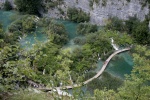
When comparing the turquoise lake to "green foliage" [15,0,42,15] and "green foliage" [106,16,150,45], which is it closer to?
"green foliage" [106,16,150,45]

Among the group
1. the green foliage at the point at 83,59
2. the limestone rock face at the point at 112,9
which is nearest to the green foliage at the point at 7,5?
the limestone rock face at the point at 112,9

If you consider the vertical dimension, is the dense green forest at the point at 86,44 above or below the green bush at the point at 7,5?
below

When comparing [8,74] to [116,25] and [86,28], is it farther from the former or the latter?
[116,25]

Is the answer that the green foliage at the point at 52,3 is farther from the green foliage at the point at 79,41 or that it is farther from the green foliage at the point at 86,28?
the green foliage at the point at 79,41

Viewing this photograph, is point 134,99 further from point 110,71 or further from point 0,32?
point 0,32

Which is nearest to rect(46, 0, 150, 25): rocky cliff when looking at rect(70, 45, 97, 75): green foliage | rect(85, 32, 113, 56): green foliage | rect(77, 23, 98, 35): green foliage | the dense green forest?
the dense green forest

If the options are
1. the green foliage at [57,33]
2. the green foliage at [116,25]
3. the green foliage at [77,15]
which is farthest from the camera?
the green foliage at [77,15]
